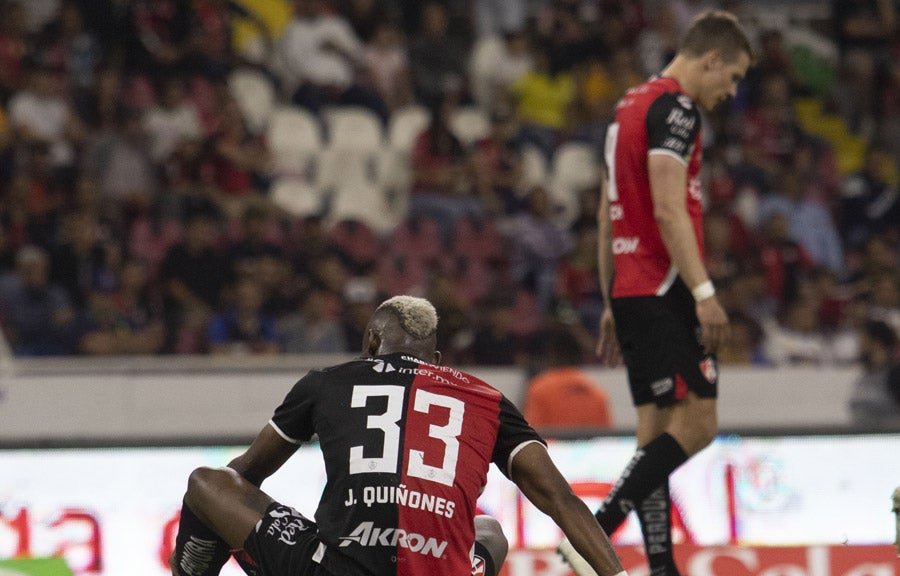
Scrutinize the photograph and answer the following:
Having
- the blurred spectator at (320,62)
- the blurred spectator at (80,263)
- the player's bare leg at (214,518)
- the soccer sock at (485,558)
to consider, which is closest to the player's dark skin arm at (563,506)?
the soccer sock at (485,558)

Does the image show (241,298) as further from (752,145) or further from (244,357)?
(752,145)

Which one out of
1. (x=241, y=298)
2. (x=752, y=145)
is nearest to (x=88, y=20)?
(x=241, y=298)

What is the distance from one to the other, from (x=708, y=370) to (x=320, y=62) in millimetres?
8881

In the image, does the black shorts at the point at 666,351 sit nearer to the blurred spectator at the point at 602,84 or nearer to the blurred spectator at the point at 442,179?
the blurred spectator at the point at 442,179

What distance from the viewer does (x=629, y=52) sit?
47.9 ft

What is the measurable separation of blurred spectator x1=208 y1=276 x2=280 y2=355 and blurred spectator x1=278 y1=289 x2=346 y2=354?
0.33ft

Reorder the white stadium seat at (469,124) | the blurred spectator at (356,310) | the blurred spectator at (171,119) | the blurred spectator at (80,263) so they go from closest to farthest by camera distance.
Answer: the blurred spectator at (356,310), the blurred spectator at (80,263), the blurred spectator at (171,119), the white stadium seat at (469,124)

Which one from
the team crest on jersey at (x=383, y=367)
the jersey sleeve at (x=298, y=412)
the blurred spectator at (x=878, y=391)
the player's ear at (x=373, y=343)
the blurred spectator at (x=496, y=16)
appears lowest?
the blurred spectator at (x=878, y=391)

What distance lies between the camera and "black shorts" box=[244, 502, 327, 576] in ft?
13.6

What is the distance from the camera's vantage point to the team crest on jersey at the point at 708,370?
17.7 feet

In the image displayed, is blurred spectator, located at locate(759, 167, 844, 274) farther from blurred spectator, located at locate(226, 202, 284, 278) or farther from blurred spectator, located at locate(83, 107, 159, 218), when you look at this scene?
blurred spectator, located at locate(83, 107, 159, 218)

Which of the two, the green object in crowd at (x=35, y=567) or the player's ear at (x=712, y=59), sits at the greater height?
the player's ear at (x=712, y=59)

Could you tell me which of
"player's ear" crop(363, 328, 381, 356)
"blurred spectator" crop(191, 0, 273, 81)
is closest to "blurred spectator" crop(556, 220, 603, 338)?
"blurred spectator" crop(191, 0, 273, 81)

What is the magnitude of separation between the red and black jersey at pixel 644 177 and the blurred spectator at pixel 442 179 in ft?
21.8
